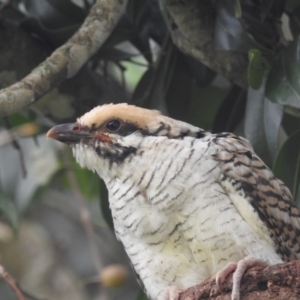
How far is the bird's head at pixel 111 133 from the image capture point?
2.20 m

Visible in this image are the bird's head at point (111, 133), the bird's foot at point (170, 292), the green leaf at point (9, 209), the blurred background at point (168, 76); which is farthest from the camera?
the green leaf at point (9, 209)

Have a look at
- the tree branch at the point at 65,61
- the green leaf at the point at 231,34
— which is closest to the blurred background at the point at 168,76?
the green leaf at the point at 231,34

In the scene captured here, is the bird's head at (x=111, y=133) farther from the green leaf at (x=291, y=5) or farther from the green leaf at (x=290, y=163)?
the green leaf at (x=291, y=5)

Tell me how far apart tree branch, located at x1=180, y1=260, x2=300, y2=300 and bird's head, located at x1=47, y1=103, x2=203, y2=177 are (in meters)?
0.61

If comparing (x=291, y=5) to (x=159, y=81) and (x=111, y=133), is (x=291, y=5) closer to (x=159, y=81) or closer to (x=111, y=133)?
(x=159, y=81)

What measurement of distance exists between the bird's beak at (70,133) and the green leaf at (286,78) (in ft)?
2.12

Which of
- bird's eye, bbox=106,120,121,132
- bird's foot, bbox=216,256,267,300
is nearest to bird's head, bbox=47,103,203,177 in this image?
bird's eye, bbox=106,120,121,132

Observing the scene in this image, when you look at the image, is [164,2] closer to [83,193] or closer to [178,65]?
[178,65]

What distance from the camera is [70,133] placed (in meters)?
2.22

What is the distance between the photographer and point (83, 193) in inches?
141

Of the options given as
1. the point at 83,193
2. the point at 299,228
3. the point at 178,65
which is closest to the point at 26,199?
the point at 83,193

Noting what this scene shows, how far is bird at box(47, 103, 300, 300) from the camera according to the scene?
201 cm

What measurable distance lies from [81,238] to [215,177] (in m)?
2.77

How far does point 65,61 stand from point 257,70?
0.63m
